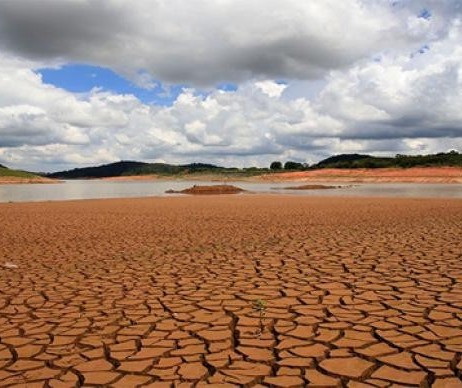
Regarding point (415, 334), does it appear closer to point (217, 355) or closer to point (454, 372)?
point (454, 372)

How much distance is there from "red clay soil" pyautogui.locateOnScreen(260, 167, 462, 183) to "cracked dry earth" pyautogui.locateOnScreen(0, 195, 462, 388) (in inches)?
2434

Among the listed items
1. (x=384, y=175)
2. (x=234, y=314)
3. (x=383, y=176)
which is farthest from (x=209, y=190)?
(x=384, y=175)

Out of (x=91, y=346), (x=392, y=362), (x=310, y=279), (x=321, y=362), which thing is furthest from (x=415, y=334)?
(x=91, y=346)

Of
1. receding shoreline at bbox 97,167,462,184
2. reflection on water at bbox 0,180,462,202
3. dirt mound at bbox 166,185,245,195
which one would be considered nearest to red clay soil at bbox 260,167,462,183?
receding shoreline at bbox 97,167,462,184

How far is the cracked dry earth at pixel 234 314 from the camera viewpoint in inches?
145

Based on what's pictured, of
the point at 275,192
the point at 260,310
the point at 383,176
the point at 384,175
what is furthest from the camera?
the point at 384,175

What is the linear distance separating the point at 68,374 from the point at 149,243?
7.68m

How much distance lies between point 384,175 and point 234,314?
76.3 m

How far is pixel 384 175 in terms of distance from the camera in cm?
7669

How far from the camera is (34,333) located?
4.79m

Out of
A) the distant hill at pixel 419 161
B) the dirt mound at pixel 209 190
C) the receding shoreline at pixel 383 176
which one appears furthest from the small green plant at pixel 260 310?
the distant hill at pixel 419 161

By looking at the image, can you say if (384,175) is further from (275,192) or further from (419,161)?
(275,192)

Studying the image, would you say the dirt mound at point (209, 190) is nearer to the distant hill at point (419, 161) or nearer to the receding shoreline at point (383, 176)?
the receding shoreline at point (383, 176)

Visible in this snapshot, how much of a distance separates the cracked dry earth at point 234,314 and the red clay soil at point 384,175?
61827 millimetres
